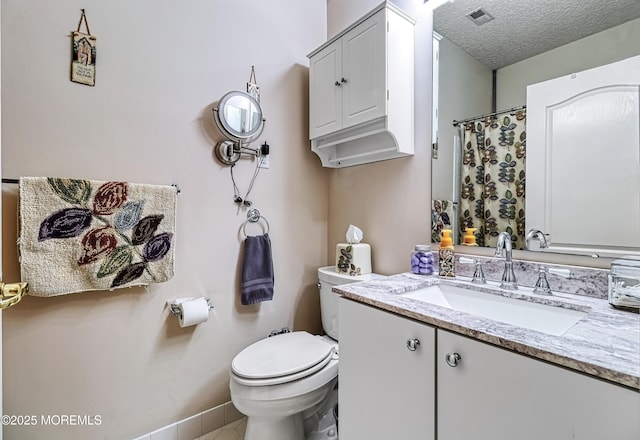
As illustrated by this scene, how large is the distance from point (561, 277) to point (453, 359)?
1.88ft

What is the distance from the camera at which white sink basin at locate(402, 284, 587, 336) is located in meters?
0.89

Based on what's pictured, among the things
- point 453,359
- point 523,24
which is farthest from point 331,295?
point 523,24

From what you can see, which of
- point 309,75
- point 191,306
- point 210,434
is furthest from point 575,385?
point 309,75

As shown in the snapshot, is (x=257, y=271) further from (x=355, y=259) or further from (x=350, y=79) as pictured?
(x=350, y=79)

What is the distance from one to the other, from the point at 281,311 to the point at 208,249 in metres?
0.57

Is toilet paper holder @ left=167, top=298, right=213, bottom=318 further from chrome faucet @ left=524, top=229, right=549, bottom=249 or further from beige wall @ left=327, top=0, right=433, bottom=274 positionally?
chrome faucet @ left=524, top=229, right=549, bottom=249

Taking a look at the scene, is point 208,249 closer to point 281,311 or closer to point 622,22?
point 281,311

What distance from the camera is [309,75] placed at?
1.81 m

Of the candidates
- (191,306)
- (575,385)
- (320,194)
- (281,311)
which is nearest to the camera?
(575,385)

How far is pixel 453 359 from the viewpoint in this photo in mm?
743

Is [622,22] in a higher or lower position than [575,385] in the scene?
higher

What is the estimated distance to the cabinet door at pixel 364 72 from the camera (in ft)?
4.47

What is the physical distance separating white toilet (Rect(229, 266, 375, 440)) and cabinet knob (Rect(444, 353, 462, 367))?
645 mm

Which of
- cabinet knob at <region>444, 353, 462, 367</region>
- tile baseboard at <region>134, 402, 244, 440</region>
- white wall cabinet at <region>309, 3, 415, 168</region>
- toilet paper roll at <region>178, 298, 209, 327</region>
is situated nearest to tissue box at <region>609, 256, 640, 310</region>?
cabinet knob at <region>444, 353, 462, 367</region>
